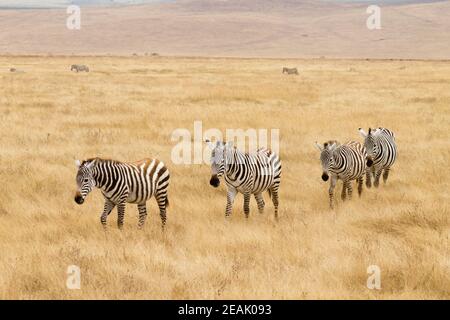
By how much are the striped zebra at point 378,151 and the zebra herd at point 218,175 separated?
1.62 ft

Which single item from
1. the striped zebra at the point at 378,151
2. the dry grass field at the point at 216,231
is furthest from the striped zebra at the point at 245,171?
the striped zebra at the point at 378,151

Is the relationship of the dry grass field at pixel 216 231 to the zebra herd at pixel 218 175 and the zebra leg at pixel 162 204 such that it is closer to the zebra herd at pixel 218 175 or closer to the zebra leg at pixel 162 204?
the zebra leg at pixel 162 204

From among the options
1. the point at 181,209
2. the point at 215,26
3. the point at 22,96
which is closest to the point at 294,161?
the point at 181,209

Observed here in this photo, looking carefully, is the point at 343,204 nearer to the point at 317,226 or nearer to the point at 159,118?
the point at 317,226

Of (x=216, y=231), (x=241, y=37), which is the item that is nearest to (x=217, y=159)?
(x=216, y=231)

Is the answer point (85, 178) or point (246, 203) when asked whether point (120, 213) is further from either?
point (246, 203)

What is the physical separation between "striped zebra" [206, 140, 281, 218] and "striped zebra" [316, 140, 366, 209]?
833 mm

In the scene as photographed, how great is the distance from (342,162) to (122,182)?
409 cm

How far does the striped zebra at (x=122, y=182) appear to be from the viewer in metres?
7.74

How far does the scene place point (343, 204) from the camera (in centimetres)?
1045

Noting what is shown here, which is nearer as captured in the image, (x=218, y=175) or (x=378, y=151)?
(x=218, y=175)

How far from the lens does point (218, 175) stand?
27.7ft
